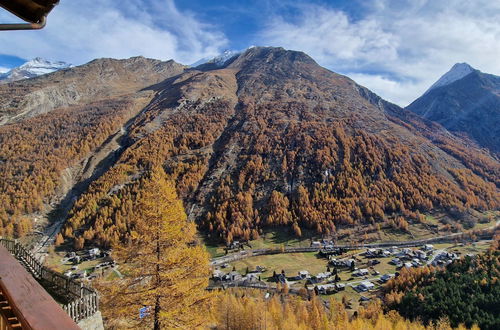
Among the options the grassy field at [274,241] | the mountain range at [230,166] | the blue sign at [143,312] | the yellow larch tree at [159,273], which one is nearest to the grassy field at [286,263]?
the grassy field at [274,241]

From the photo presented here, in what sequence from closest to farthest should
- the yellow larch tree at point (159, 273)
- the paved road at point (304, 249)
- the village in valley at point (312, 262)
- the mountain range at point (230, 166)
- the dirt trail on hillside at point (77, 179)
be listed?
the yellow larch tree at point (159, 273) → the village in valley at point (312, 262) → the paved road at point (304, 249) → the dirt trail on hillside at point (77, 179) → the mountain range at point (230, 166)

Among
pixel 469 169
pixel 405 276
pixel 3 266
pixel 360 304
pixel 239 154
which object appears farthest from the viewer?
pixel 469 169

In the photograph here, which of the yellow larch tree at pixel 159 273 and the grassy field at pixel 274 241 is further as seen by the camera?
the grassy field at pixel 274 241

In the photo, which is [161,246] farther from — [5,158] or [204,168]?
[5,158]

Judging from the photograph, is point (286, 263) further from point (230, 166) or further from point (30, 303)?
point (30, 303)

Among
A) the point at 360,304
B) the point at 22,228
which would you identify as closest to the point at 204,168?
the point at 22,228

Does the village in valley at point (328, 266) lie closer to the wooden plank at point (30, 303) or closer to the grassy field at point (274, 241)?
the grassy field at point (274, 241)

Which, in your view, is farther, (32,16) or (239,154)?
(239,154)
